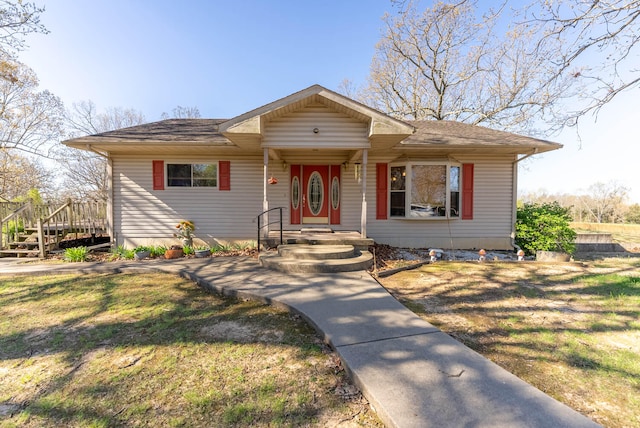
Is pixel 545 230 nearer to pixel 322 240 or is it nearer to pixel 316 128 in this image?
pixel 322 240

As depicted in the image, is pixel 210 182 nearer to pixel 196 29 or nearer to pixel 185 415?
pixel 196 29

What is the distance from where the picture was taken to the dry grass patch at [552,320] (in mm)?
2211

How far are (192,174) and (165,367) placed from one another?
278 inches

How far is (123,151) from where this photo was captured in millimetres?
8164

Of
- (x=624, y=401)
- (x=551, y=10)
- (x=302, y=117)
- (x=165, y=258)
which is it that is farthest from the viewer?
(x=165, y=258)

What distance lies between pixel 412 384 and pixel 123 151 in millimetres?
9568

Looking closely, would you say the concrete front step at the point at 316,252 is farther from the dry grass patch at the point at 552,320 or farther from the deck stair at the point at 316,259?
the dry grass patch at the point at 552,320

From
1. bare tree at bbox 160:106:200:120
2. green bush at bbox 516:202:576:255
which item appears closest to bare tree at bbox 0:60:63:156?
bare tree at bbox 160:106:200:120

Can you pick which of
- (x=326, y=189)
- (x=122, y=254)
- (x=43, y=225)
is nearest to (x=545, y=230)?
(x=326, y=189)

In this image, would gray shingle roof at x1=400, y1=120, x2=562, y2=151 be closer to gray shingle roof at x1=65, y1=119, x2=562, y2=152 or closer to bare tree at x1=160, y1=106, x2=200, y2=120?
gray shingle roof at x1=65, y1=119, x2=562, y2=152

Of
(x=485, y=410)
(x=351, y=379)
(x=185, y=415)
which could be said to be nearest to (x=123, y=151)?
(x=185, y=415)

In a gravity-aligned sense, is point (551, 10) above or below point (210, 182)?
above

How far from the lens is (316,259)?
6.05m

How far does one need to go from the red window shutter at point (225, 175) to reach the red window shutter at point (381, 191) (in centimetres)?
471
